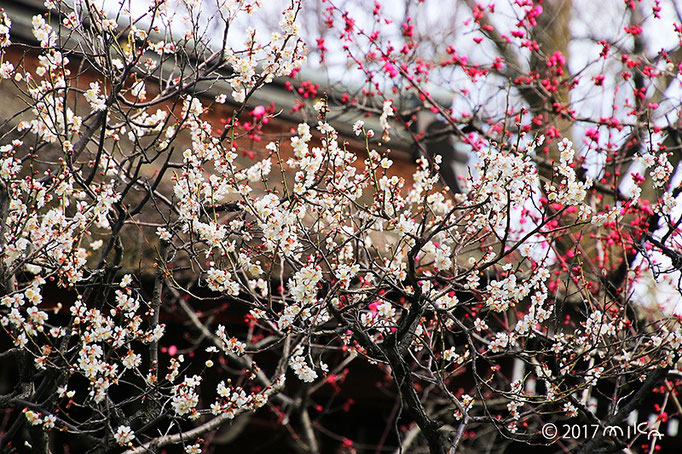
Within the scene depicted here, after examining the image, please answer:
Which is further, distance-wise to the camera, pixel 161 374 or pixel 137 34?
pixel 161 374

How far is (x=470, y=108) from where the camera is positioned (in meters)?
5.28

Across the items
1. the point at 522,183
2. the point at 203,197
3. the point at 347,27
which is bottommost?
the point at 203,197

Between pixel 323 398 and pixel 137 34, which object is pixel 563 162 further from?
pixel 323 398

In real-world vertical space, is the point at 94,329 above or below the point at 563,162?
below

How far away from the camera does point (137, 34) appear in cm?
289

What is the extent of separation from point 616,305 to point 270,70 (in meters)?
2.69

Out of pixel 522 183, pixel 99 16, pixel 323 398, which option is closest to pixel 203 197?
pixel 99 16

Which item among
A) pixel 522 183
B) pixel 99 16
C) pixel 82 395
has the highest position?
pixel 99 16

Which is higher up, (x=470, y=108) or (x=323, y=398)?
(x=470, y=108)

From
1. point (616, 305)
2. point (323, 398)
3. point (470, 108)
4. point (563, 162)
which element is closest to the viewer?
point (563, 162)

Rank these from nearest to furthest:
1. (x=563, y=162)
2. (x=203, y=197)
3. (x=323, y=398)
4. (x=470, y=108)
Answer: (x=563, y=162)
(x=203, y=197)
(x=470, y=108)
(x=323, y=398)

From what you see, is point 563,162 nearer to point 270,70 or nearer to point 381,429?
point 270,70

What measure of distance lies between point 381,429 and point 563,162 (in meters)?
A: 4.13

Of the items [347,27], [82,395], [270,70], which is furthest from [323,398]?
[270,70]
